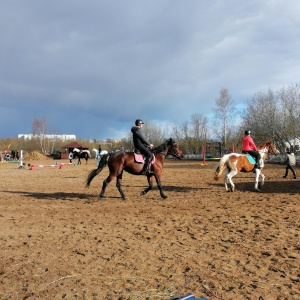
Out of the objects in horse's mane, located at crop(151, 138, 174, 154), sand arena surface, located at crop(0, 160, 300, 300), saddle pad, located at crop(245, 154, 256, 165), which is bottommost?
sand arena surface, located at crop(0, 160, 300, 300)

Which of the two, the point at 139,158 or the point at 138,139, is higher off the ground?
the point at 138,139

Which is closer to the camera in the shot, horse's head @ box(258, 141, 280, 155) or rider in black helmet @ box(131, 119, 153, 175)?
rider in black helmet @ box(131, 119, 153, 175)

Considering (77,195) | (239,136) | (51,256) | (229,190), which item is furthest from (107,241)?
(239,136)

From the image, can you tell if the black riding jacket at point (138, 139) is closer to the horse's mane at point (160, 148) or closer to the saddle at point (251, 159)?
the horse's mane at point (160, 148)

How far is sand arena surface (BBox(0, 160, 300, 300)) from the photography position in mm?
3658

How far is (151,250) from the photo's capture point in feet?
16.5

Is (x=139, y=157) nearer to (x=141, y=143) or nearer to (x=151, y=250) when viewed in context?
(x=141, y=143)

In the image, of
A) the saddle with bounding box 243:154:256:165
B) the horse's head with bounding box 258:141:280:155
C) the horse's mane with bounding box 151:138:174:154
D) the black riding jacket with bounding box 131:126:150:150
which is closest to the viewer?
the black riding jacket with bounding box 131:126:150:150

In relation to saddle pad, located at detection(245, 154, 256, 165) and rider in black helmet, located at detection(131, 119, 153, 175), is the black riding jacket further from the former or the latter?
saddle pad, located at detection(245, 154, 256, 165)

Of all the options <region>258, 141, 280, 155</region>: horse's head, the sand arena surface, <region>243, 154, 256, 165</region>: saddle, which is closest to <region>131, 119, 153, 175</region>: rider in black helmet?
the sand arena surface

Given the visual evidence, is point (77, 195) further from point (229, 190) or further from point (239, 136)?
point (239, 136)

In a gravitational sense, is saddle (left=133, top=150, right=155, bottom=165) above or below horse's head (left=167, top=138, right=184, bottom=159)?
below

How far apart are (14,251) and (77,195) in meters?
6.33

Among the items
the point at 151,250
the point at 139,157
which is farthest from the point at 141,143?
the point at 151,250
